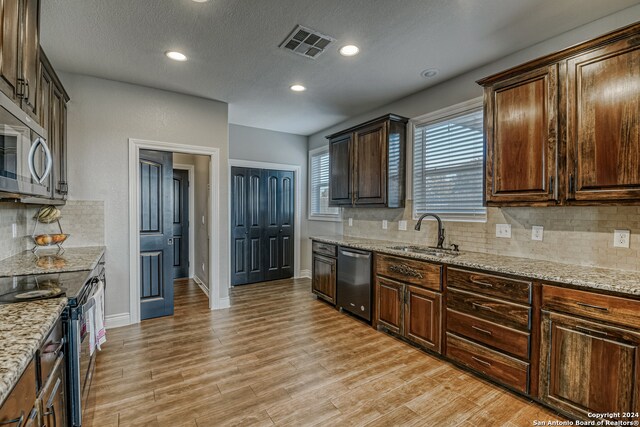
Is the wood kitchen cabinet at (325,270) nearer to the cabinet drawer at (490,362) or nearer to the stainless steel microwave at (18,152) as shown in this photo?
the cabinet drawer at (490,362)

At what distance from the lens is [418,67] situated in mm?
3086

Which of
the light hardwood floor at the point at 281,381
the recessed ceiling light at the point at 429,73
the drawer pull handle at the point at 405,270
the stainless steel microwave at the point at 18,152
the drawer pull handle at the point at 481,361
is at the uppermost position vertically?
the recessed ceiling light at the point at 429,73

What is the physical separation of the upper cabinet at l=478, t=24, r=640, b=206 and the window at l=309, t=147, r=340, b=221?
311 cm

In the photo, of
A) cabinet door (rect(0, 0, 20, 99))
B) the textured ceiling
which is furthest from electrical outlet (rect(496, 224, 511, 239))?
cabinet door (rect(0, 0, 20, 99))

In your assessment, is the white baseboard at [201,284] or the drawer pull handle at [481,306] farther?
the white baseboard at [201,284]

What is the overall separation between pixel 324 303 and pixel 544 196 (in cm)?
297

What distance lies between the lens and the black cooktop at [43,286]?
1.54 m

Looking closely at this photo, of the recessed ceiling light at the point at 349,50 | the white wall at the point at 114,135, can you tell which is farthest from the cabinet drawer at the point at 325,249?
the recessed ceiling light at the point at 349,50

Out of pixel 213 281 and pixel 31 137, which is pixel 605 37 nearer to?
pixel 31 137

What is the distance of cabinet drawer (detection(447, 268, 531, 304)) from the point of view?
218cm

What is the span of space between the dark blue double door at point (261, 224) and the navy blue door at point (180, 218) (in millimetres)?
1062

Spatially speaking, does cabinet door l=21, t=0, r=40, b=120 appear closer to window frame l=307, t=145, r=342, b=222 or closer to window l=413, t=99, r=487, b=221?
window l=413, t=99, r=487, b=221

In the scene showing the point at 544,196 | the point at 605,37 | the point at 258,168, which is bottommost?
the point at 544,196

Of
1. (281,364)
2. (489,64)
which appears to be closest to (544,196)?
(489,64)
